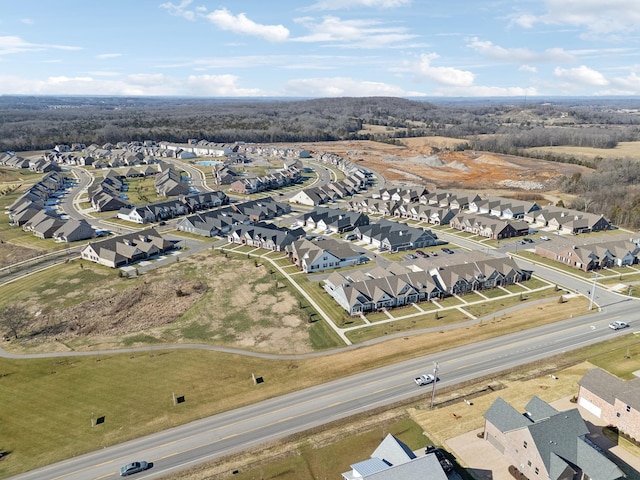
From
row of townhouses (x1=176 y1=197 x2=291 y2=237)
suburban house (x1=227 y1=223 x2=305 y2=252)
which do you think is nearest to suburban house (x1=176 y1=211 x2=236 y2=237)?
row of townhouses (x1=176 y1=197 x2=291 y2=237)

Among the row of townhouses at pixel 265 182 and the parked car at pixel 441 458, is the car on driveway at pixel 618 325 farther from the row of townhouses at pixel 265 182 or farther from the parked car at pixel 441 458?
the row of townhouses at pixel 265 182

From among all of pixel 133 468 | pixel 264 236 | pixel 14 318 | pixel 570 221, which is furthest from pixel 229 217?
pixel 570 221

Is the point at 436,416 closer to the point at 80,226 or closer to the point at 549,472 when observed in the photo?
the point at 549,472

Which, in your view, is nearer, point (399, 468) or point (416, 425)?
point (399, 468)

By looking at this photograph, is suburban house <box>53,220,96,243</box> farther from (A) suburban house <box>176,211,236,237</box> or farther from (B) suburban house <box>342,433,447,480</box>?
(B) suburban house <box>342,433,447,480</box>

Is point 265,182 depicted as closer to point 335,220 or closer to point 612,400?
point 335,220

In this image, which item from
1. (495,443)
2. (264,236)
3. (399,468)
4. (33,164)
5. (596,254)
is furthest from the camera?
(33,164)
